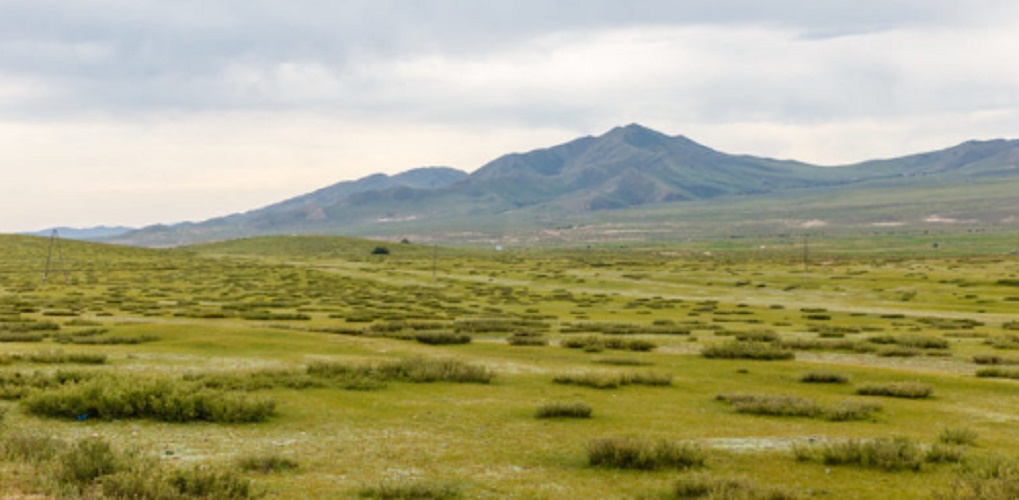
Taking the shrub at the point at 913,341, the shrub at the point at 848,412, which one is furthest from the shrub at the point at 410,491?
the shrub at the point at 913,341

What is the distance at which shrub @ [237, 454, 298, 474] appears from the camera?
1195 centimetres

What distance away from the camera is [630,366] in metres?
27.4

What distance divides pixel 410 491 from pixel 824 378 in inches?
722

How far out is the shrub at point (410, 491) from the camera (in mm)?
10648

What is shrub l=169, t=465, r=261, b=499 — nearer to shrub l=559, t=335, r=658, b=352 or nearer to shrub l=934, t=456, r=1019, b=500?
shrub l=934, t=456, r=1019, b=500

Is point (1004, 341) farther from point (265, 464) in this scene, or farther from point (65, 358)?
point (65, 358)

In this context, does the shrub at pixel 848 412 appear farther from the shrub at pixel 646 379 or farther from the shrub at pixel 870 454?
the shrub at pixel 646 379

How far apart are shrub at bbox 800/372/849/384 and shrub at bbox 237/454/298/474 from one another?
735 inches

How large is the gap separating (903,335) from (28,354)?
130ft

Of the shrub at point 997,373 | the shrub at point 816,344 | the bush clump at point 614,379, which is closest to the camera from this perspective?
the bush clump at point 614,379

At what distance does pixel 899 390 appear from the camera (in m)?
21.3

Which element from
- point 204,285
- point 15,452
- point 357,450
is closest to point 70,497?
point 15,452

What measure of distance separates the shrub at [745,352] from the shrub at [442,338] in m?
11.8

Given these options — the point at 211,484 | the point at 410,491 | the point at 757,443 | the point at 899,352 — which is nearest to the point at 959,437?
the point at 757,443
